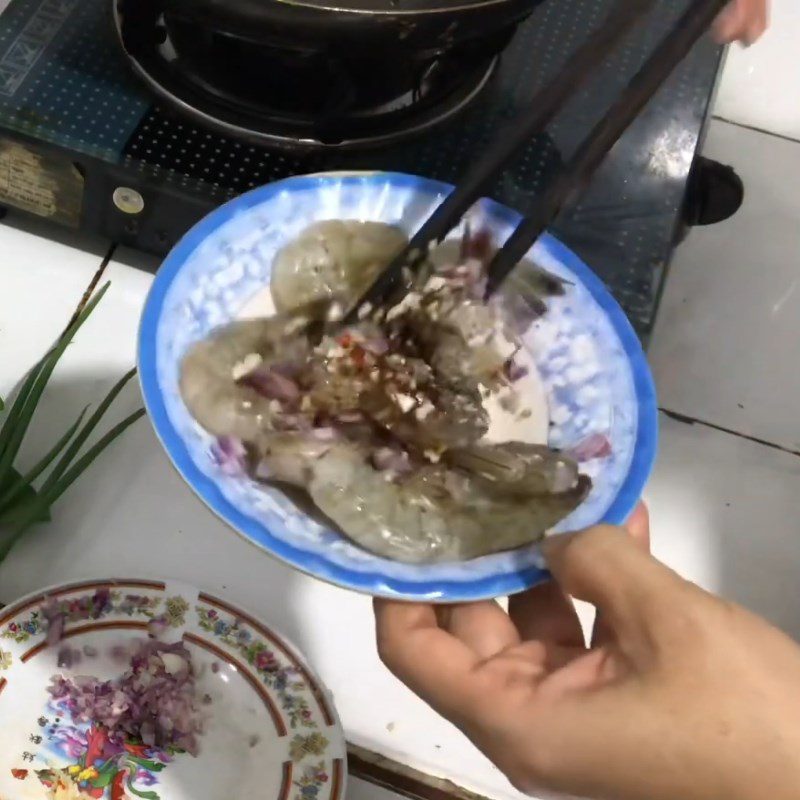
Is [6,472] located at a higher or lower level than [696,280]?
lower

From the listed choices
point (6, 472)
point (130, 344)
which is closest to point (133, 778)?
point (6, 472)

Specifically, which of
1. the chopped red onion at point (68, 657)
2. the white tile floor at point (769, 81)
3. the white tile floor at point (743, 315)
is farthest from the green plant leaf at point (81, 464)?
the white tile floor at point (769, 81)

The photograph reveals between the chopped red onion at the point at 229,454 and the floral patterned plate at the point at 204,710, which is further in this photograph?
the floral patterned plate at the point at 204,710

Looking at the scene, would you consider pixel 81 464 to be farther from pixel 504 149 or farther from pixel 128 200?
pixel 504 149

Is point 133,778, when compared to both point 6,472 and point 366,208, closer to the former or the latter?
point 6,472

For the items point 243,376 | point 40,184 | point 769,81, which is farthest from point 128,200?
point 769,81

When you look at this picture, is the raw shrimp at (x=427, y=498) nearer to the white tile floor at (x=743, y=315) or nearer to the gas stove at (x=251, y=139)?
the gas stove at (x=251, y=139)
